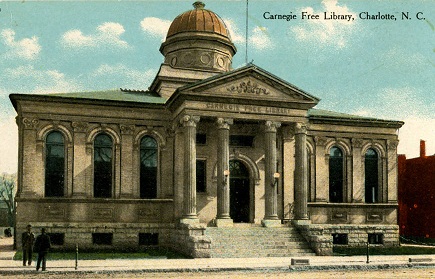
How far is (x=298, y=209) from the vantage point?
108 ft

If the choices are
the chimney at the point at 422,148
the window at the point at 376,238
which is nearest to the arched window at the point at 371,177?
the window at the point at 376,238

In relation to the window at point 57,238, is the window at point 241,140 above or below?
above

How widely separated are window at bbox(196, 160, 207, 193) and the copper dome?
11.6 meters

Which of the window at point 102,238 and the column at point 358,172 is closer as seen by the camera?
the window at point 102,238

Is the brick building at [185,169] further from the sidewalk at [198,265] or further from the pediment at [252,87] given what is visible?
the sidewalk at [198,265]

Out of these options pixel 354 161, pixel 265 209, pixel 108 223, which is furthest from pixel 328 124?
pixel 108 223

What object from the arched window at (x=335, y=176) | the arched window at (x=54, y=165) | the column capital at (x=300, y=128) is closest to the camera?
the arched window at (x=54, y=165)

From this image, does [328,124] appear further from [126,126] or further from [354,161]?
[126,126]

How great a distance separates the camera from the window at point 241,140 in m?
34.8

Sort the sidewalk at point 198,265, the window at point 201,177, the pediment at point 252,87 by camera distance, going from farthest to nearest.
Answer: the window at point 201,177, the pediment at point 252,87, the sidewalk at point 198,265

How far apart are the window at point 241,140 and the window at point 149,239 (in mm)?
7351

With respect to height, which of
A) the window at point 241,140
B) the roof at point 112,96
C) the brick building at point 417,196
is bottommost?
the brick building at point 417,196

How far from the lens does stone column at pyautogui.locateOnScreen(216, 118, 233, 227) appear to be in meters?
31.0

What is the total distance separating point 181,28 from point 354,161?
1587cm
